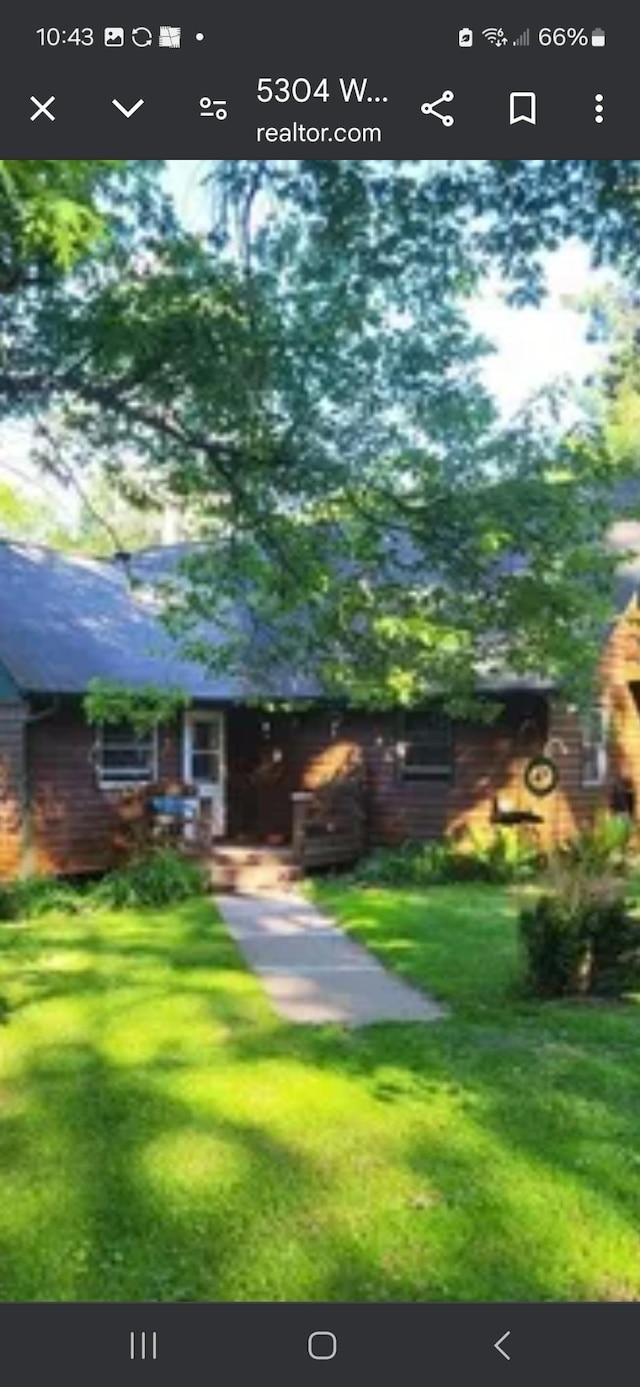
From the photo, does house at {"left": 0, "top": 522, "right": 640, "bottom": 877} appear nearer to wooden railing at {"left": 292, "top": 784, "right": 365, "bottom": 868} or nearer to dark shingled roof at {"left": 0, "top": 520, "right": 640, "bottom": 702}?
dark shingled roof at {"left": 0, "top": 520, "right": 640, "bottom": 702}

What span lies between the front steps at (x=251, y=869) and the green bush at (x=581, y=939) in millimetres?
7550

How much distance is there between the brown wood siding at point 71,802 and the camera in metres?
15.8

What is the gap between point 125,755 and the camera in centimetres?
1716

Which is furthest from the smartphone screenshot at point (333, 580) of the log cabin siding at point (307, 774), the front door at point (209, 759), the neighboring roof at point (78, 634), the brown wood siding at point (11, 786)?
the front door at point (209, 759)

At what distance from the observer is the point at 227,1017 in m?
8.05

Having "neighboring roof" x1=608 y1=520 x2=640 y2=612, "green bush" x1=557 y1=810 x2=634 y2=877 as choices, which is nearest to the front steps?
"green bush" x1=557 y1=810 x2=634 y2=877

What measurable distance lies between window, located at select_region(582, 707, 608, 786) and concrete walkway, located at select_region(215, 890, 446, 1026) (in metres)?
6.48
